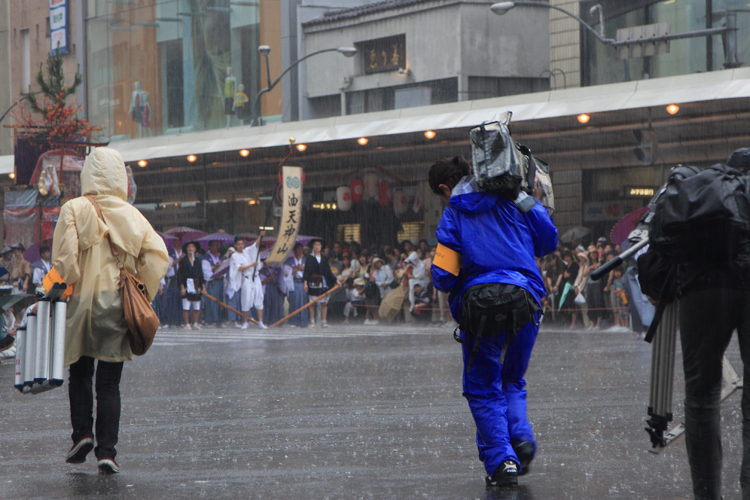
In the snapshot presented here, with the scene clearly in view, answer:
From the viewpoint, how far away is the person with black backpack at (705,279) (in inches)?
156

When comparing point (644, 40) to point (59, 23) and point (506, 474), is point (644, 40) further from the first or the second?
point (59, 23)

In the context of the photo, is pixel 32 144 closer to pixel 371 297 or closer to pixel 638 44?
pixel 371 297

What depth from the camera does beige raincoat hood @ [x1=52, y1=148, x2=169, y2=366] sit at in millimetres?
5535

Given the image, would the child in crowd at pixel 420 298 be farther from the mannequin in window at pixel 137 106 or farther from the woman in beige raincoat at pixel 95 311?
the mannequin in window at pixel 137 106

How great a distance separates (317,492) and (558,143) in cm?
1911

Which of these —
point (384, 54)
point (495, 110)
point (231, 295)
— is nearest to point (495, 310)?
point (495, 110)

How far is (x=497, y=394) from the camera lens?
4.99 meters

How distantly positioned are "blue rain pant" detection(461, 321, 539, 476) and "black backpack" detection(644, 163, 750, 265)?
3.90ft

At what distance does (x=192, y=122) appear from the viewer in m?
41.1

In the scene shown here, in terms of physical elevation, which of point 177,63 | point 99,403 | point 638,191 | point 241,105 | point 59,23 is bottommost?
point 99,403

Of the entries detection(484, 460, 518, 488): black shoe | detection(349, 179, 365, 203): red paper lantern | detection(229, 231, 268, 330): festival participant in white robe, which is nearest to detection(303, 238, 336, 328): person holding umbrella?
detection(229, 231, 268, 330): festival participant in white robe

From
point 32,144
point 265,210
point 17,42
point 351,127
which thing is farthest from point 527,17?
point 17,42

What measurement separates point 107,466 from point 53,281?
102 cm

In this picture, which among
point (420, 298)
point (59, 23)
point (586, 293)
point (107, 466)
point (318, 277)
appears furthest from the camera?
point (59, 23)
